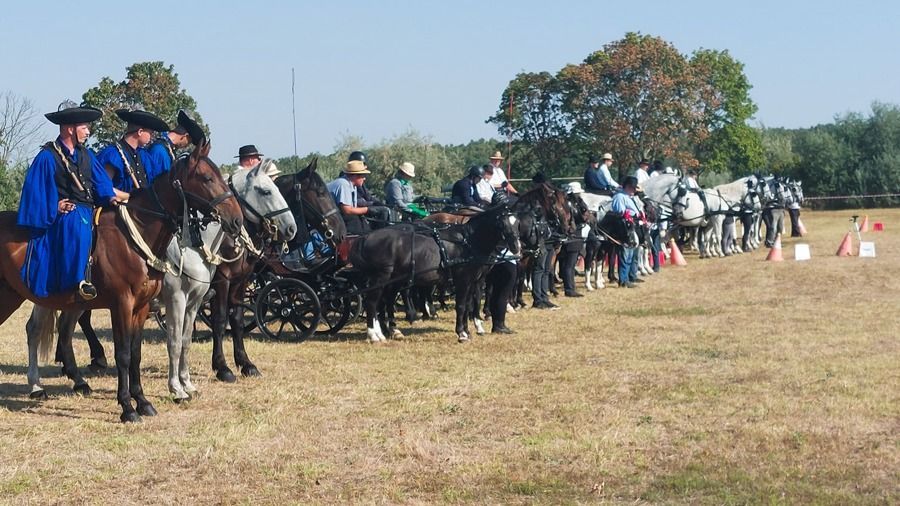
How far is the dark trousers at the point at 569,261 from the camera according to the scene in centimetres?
2009

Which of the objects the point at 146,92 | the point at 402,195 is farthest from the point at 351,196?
the point at 146,92

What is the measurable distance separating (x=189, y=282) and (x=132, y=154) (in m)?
1.29

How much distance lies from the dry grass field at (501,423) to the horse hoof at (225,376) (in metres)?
0.17

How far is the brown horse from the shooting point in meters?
9.25

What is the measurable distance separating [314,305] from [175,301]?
14.4 feet

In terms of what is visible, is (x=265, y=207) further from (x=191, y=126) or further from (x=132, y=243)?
(x=132, y=243)

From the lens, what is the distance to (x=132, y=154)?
33.9 feet

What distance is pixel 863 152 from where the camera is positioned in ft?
202

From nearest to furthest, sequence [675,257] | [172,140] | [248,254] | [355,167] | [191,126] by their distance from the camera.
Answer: [191,126] → [172,140] → [248,254] → [355,167] → [675,257]

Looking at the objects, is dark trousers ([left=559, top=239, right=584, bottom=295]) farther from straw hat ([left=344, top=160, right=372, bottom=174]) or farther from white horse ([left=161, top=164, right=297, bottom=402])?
white horse ([left=161, top=164, right=297, bottom=402])

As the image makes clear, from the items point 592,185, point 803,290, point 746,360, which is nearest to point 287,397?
point 746,360

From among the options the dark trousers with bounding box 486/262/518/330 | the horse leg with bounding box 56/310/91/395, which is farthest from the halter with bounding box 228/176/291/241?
the dark trousers with bounding box 486/262/518/330

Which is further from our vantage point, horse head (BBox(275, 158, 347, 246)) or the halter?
horse head (BBox(275, 158, 347, 246))

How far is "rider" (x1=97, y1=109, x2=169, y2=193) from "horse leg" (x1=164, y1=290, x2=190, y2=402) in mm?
939
